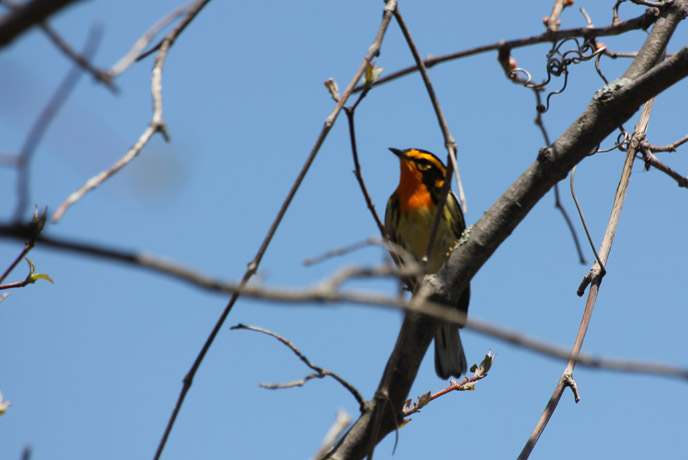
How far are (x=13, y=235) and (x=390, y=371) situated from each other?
193cm

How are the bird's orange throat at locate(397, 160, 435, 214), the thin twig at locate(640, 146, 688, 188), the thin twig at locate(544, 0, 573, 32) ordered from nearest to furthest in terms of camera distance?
1. the thin twig at locate(544, 0, 573, 32)
2. the thin twig at locate(640, 146, 688, 188)
3. the bird's orange throat at locate(397, 160, 435, 214)

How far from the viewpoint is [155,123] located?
5.31 feet

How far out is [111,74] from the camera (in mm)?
1592

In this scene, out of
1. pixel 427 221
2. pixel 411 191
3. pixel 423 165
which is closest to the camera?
pixel 427 221

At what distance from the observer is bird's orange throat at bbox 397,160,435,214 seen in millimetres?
6051

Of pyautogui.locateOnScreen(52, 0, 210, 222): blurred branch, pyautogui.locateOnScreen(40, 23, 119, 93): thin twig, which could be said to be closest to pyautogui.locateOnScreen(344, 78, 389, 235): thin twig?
pyautogui.locateOnScreen(52, 0, 210, 222): blurred branch

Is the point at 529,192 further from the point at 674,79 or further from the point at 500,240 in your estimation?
the point at 674,79

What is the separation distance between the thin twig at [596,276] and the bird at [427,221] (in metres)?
2.07

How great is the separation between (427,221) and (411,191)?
41 centimetres

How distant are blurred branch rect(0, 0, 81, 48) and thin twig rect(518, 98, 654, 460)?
89.1 inches

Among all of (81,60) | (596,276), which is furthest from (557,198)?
(81,60)

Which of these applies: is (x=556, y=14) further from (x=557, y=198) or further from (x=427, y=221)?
(x=427, y=221)

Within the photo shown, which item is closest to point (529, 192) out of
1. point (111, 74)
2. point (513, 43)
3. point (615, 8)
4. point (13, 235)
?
point (513, 43)

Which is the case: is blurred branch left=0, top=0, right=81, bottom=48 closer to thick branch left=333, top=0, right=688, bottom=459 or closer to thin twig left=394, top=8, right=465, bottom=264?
thin twig left=394, top=8, right=465, bottom=264
